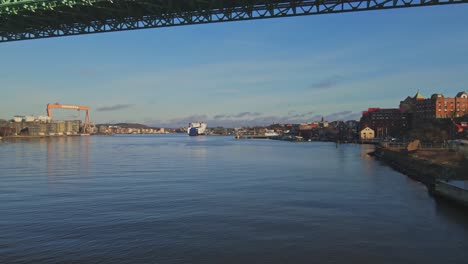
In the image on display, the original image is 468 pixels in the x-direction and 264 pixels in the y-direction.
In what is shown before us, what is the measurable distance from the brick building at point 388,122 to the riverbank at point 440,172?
266ft

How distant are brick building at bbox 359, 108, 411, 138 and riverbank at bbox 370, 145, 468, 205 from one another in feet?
266


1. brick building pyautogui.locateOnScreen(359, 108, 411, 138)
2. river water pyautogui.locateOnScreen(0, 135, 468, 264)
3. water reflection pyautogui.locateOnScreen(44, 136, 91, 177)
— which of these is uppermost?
brick building pyautogui.locateOnScreen(359, 108, 411, 138)

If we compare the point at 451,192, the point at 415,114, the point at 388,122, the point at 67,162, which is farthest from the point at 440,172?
the point at 388,122

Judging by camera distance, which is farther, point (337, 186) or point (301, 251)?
point (337, 186)

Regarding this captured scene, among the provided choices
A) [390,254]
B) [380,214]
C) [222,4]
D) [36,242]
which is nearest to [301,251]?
[390,254]

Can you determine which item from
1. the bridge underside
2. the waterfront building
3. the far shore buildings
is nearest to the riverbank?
the bridge underside

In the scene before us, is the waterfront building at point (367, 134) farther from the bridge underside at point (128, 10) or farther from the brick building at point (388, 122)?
the bridge underside at point (128, 10)

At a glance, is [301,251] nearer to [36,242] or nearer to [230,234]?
[230,234]

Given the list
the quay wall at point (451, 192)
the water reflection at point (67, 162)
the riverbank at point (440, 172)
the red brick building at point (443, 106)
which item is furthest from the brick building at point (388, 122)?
the quay wall at point (451, 192)

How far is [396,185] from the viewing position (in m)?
29.7

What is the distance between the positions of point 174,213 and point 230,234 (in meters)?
4.12

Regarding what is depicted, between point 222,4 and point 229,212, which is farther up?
point 222,4

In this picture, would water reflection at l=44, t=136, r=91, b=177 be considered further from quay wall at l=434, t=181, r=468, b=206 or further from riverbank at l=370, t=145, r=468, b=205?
riverbank at l=370, t=145, r=468, b=205

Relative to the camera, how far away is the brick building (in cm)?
13050
